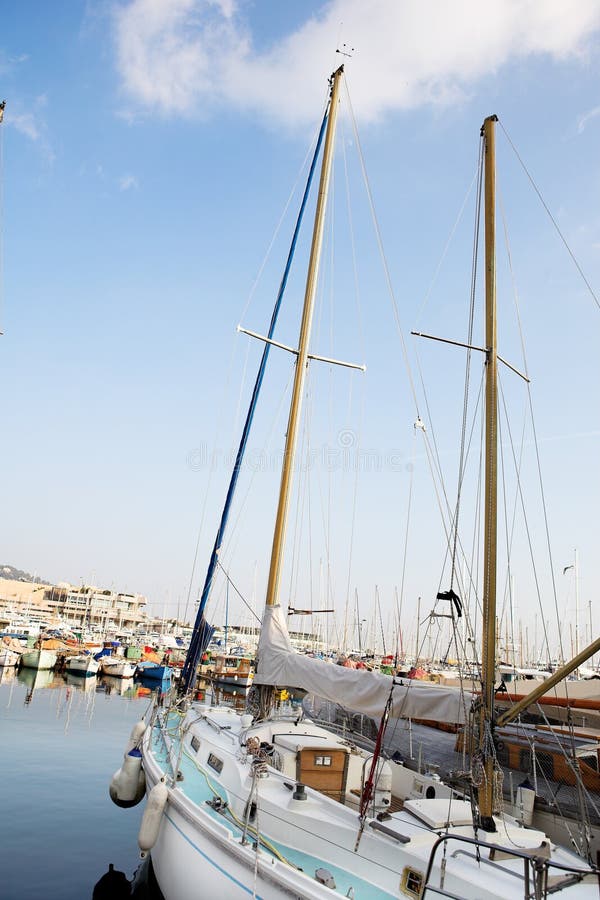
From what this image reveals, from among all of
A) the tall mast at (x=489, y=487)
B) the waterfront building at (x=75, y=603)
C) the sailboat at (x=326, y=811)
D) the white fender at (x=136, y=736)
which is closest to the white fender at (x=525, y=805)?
the sailboat at (x=326, y=811)

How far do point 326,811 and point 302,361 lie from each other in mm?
11162

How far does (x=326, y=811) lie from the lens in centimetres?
814

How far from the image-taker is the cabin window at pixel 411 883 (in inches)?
250

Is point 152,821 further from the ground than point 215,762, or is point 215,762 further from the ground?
point 215,762

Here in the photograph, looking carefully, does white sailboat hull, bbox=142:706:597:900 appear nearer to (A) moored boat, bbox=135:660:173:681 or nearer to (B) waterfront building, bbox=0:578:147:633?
(A) moored boat, bbox=135:660:173:681

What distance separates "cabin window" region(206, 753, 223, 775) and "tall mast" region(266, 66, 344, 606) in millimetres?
3901

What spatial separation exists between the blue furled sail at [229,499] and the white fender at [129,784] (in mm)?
4281

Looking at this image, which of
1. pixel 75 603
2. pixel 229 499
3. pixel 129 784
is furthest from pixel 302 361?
pixel 75 603

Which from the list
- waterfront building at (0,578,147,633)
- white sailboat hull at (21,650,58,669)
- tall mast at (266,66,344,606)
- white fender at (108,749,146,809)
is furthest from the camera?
waterfront building at (0,578,147,633)

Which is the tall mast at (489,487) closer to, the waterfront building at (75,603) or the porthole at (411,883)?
the porthole at (411,883)

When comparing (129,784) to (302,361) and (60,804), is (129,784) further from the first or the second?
(302,361)

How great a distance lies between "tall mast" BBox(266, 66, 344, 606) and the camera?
14.6m

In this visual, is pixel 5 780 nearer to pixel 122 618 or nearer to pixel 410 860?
pixel 410 860

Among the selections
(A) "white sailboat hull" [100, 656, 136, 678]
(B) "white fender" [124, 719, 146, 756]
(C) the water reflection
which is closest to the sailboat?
(B) "white fender" [124, 719, 146, 756]
